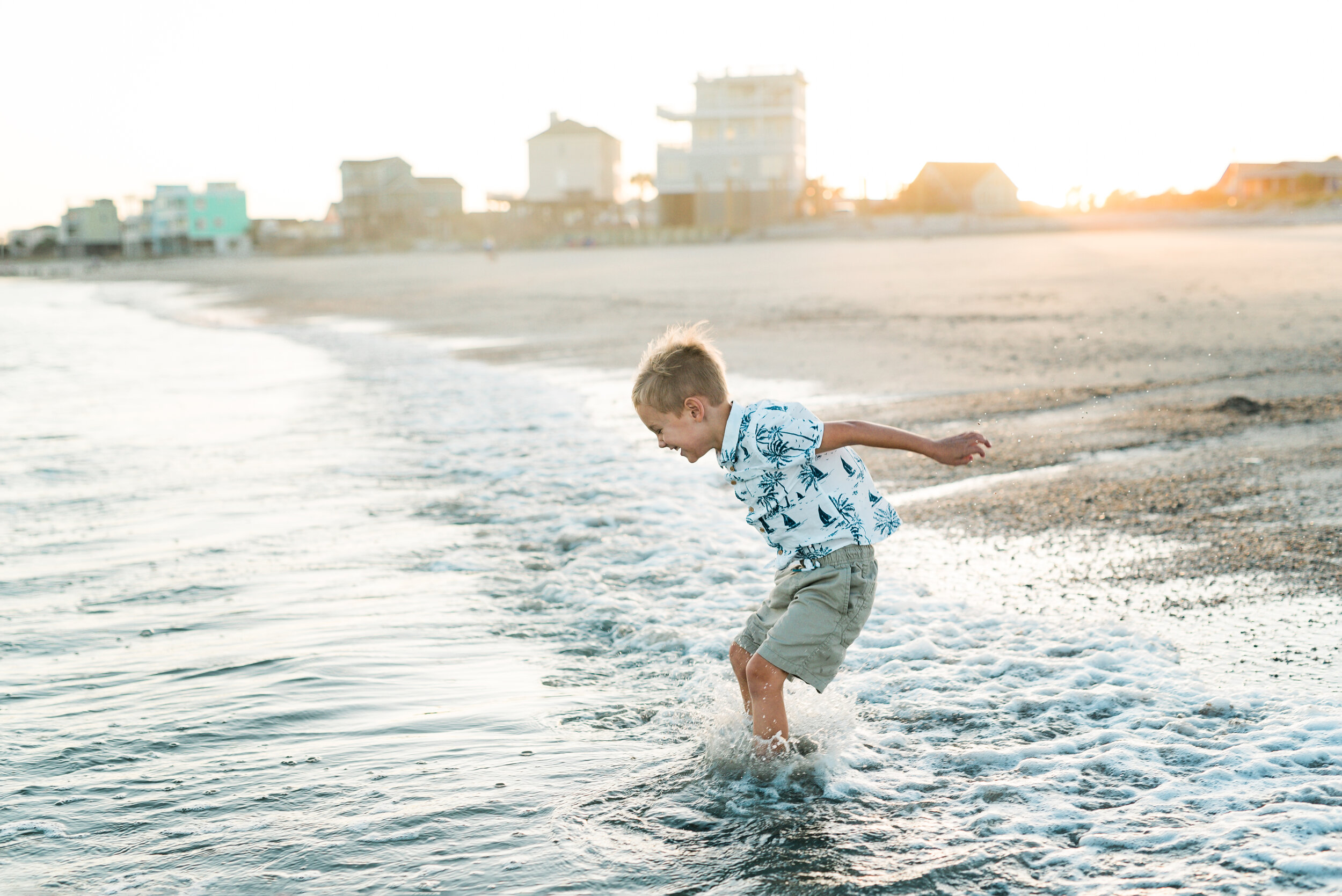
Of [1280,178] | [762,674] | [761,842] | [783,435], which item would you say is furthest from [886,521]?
[1280,178]

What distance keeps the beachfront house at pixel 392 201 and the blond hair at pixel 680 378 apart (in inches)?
3357

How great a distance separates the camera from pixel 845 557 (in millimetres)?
3051

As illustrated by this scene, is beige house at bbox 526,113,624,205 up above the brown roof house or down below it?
above

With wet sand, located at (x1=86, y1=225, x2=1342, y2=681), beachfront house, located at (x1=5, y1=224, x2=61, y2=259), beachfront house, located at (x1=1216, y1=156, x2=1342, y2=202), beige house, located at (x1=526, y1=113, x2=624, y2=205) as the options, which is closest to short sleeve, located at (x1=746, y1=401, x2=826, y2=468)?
wet sand, located at (x1=86, y1=225, x2=1342, y2=681)

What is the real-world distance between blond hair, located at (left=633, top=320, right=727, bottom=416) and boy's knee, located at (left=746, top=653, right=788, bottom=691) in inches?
29.7

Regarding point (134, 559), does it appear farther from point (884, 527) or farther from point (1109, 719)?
point (1109, 719)

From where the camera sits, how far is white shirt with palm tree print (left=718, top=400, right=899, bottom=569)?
9.76ft

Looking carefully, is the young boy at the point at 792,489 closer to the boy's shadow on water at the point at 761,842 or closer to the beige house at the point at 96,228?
the boy's shadow on water at the point at 761,842

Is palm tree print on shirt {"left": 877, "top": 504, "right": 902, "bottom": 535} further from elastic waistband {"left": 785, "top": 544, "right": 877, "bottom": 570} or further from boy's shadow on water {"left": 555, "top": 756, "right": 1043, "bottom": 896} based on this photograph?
boy's shadow on water {"left": 555, "top": 756, "right": 1043, "bottom": 896}

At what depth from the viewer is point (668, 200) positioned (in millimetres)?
65750

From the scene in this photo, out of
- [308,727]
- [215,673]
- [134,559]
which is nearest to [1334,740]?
[308,727]

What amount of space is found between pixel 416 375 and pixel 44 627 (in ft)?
28.2

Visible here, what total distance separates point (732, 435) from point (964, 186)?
212ft

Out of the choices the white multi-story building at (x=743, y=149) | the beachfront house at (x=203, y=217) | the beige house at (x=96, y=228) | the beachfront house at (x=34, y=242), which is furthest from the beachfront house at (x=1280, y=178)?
the beachfront house at (x=34, y=242)
